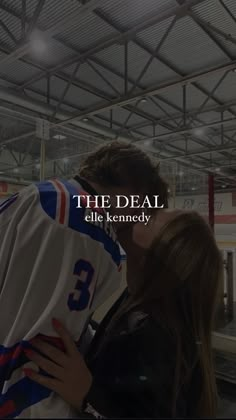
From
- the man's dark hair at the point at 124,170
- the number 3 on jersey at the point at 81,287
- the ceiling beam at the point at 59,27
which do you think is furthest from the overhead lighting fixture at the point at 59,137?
the number 3 on jersey at the point at 81,287

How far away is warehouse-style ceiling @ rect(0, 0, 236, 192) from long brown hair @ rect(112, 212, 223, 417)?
114 centimetres

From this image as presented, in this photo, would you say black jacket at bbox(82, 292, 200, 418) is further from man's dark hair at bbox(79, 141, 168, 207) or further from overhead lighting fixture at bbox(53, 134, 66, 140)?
overhead lighting fixture at bbox(53, 134, 66, 140)

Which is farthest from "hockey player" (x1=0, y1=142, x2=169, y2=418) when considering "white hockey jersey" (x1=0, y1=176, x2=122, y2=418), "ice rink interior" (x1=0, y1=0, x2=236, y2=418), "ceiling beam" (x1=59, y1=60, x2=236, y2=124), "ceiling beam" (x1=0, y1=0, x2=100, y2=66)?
Answer: "ceiling beam" (x1=59, y1=60, x2=236, y2=124)

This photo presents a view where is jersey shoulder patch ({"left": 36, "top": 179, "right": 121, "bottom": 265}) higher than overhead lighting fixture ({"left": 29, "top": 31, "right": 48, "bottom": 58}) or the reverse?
the reverse

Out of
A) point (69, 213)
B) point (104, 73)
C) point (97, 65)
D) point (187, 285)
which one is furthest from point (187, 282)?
point (104, 73)

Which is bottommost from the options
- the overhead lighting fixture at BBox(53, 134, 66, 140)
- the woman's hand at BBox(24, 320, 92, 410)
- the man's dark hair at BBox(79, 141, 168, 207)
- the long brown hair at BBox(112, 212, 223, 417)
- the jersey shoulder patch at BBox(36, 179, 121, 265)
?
the woman's hand at BBox(24, 320, 92, 410)

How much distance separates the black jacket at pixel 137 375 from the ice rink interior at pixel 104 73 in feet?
3.51

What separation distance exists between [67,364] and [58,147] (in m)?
2.71

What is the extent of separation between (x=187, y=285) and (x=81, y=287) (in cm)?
21

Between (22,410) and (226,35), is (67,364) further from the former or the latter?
(226,35)

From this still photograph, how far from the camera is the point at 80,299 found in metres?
0.55

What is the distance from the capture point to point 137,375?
515mm

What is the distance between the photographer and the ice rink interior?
2277mm

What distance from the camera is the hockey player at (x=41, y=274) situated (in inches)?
20.6
